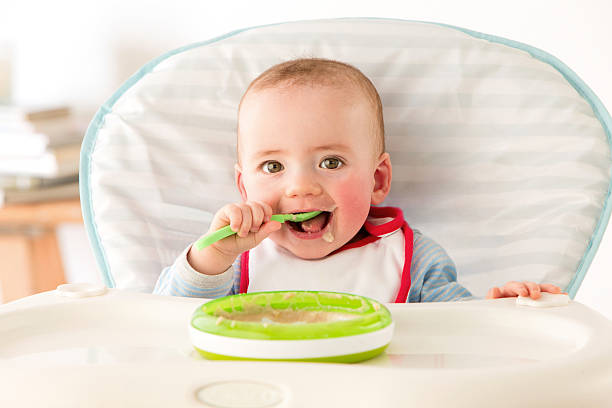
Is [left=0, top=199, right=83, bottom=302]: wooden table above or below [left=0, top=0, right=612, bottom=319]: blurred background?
below

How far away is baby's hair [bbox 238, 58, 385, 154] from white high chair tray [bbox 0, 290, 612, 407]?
1.10ft

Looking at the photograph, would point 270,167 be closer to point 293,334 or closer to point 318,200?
point 318,200

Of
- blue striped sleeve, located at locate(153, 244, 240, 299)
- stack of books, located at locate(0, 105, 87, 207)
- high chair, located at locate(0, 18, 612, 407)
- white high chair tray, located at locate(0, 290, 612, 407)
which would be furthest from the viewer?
stack of books, located at locate(0, 105, 87, 207)

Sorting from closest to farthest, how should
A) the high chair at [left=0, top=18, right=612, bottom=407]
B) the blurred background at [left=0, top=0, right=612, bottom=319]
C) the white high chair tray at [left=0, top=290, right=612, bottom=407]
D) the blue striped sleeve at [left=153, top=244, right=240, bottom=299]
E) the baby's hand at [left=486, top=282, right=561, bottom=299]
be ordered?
1. the white high chair tray at [left=0, top=290, right=612, bottom=407]
2. the baby's hand at [left=486, top=282, right=561, bottom=299]
3. the blue striped sleeve at [left=153, top=244, right=240, bottom=299]
4. the high chair at [left=0, top=18, right=612, bottom=407]
5. the blurred background at [left=0, top=0, right=612, bottom=319]

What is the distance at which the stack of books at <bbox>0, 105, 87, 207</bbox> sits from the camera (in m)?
1.68

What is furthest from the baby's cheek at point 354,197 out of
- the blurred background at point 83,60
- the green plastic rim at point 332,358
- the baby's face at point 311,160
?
the blurred background at point 83,60

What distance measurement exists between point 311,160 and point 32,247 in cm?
107

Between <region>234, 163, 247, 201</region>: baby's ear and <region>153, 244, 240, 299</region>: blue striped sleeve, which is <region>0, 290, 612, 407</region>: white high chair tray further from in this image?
<region>234, 163, 247, 201</region>: baby's ear

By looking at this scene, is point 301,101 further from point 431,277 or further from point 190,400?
point 190,400

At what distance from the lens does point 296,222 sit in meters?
0.98

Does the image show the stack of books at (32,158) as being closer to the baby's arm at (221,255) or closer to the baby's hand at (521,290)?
the baby's arm at (221,255)

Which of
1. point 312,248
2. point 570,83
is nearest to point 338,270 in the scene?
point 312,248

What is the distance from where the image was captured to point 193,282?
90 centimetres

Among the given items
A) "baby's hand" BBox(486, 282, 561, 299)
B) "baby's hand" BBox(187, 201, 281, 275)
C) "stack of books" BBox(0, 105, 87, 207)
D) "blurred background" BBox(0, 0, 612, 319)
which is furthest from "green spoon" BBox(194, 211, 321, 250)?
"stack of books" BBox(0, 105, 87, 207)
